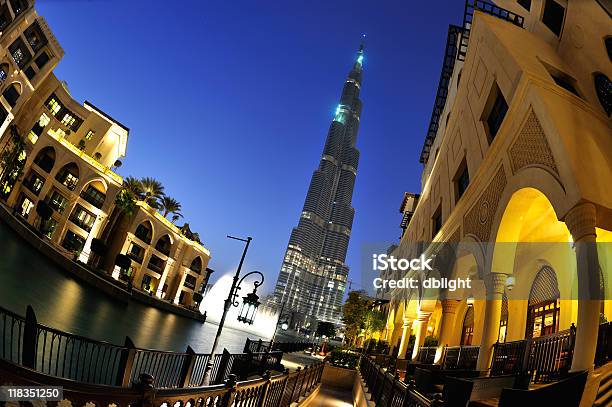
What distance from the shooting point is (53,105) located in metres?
39.0

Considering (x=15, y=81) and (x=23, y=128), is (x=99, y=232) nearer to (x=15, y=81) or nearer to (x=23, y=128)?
(x=23, y=128)

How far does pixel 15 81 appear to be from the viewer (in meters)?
29.9

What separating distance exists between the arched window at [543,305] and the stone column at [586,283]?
6.40m

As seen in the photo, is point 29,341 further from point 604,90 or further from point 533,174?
point 604,90

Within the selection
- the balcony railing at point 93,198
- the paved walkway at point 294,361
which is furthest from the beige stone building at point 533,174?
the balcony railing at point 93,198

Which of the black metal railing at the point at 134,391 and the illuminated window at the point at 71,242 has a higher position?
the illuminated window at the point at 71,242

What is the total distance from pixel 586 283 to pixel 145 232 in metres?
49.8

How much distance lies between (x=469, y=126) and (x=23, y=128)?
38.5 metres

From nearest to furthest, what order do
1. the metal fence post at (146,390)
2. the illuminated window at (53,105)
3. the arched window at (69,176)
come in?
the metal fence post at (146,390) < the arched window at (69,176) < the illuminated window at (53,105)

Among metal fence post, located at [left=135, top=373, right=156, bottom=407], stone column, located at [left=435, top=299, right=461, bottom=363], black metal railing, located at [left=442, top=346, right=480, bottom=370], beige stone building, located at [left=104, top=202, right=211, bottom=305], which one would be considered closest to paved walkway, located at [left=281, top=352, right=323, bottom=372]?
stone column, located at [left=435, top=299, right=461, bottom=363]

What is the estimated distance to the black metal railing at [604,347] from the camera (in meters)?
5.64

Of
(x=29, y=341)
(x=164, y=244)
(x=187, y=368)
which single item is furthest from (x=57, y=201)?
(x=29, y=341)

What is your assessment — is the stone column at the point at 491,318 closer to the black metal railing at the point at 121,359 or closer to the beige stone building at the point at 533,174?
the beige stone building at the point at 533,174

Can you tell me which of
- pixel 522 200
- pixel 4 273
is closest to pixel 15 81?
pixel 4 273
